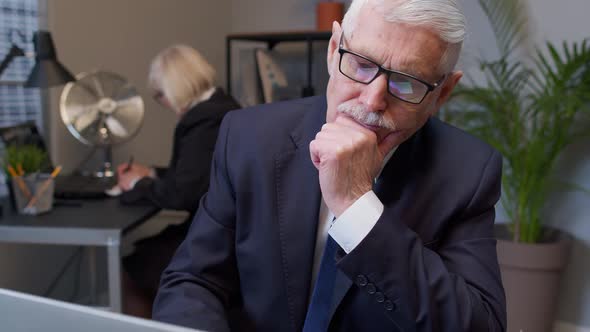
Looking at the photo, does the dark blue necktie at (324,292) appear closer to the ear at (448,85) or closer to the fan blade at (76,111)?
the ear at (448,85)

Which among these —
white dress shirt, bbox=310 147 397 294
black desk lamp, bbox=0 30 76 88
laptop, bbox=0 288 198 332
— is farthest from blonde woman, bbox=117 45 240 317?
laptop, bbox=0 288 198 332

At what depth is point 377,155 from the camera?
94cm

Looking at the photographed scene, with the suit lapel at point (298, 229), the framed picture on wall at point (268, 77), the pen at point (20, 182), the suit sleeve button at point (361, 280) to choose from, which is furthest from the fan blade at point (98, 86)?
the suit sleeve button at point (361, 280)

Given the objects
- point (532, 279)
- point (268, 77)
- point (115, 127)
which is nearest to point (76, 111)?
point (115, 127)

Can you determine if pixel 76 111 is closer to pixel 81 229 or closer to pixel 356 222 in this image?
pixel 81 229

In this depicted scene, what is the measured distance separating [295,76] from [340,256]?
327 cm

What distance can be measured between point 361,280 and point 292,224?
212 millimetres

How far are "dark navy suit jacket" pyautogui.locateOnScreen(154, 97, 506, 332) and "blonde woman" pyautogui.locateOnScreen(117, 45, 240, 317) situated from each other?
1166 mm

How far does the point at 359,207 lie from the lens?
2.98ft

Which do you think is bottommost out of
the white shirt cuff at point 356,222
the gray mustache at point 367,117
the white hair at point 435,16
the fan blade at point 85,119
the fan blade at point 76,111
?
the fan blade at point 85,119

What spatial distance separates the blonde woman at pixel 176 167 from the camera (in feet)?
7.49

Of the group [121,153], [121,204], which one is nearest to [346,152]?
[121,204]

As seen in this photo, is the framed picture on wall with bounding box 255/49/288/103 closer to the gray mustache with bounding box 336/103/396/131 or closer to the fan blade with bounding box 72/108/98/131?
the fan blade with bounding box 72/108/98/131

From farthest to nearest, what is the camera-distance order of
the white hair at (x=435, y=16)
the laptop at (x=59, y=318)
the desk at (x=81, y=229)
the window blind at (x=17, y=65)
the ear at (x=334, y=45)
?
the window blind at (x=17, y=65)
the desk at (x=81, y=229)
the ear at (x=334, y=45)
the white hair at (x=435, y=16)
the laptop at (x=59, y=318)
